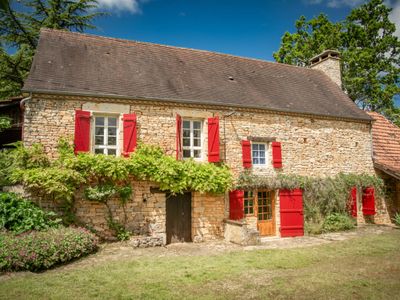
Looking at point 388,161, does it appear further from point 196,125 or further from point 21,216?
point 21,216

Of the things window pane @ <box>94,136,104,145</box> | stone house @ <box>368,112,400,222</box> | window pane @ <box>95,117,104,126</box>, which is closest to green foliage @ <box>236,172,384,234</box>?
stone house @ <box>368,112,400,222</box>

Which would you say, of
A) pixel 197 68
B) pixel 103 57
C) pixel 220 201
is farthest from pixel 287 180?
pixel 103 57

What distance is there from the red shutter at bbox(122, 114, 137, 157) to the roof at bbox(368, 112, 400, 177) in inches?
427

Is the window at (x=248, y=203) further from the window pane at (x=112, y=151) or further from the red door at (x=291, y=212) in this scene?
the window pane at (x=112, y=151)

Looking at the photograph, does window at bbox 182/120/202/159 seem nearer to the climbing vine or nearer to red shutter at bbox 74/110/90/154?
the climbing vine

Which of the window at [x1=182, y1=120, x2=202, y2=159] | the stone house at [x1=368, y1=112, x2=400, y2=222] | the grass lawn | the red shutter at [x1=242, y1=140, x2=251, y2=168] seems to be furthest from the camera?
the stone house at [x1=368, y1=112, x2=400, y2=222]

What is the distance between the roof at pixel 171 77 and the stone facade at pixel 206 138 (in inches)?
14.1

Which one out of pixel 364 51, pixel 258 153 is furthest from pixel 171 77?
pixel 364 51

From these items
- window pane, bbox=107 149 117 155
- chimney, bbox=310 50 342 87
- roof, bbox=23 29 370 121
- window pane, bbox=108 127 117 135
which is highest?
chimney, bbox=310 50 342 87

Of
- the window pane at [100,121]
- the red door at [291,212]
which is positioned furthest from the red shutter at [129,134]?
the red door at [291,212]

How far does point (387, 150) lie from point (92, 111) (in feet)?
44.3

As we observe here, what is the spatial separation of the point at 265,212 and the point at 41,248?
7.79 meters

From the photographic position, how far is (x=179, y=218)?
10242 mm

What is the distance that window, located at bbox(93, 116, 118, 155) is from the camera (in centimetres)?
959
